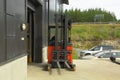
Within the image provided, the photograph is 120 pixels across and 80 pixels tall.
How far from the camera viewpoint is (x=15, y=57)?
35.3 feet

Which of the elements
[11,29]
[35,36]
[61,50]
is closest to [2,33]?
[11,29]

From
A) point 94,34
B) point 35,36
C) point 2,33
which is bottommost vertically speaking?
point 94,34

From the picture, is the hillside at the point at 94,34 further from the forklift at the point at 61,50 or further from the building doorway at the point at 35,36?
the forklift at the point at 61,50

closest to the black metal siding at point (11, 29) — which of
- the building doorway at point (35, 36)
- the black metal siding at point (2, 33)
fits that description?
the black metal siding at point (2, 33)

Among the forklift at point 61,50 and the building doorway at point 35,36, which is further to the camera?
the building doorway at point 35,36

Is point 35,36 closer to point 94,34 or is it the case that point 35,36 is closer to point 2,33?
point 2,33

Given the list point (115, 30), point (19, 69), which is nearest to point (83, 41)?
point (115, 30)

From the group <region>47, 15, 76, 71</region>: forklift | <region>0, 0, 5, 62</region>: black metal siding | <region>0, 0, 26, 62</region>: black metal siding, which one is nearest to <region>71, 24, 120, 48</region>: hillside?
<region>47, 15, 76, 71</region>: forklift

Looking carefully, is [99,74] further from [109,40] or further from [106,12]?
[106,12]

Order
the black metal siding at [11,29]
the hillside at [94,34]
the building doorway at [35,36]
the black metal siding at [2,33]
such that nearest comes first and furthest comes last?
1. the black metal siding at [2,33]
2. the black metal siding at [11,29]
3. the building doorway at [35,36]
4. the hillside at [94,34]

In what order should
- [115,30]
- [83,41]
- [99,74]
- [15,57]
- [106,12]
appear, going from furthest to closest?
[106,12]
[115,30]
[83,41]
[99,74]
[15,57]

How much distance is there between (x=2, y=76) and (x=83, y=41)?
279ft

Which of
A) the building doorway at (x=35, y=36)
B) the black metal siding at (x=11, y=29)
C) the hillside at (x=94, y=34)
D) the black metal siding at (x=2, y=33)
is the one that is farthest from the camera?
the hillside at (x=94, y=34)

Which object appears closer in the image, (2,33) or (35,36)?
(2,33)
